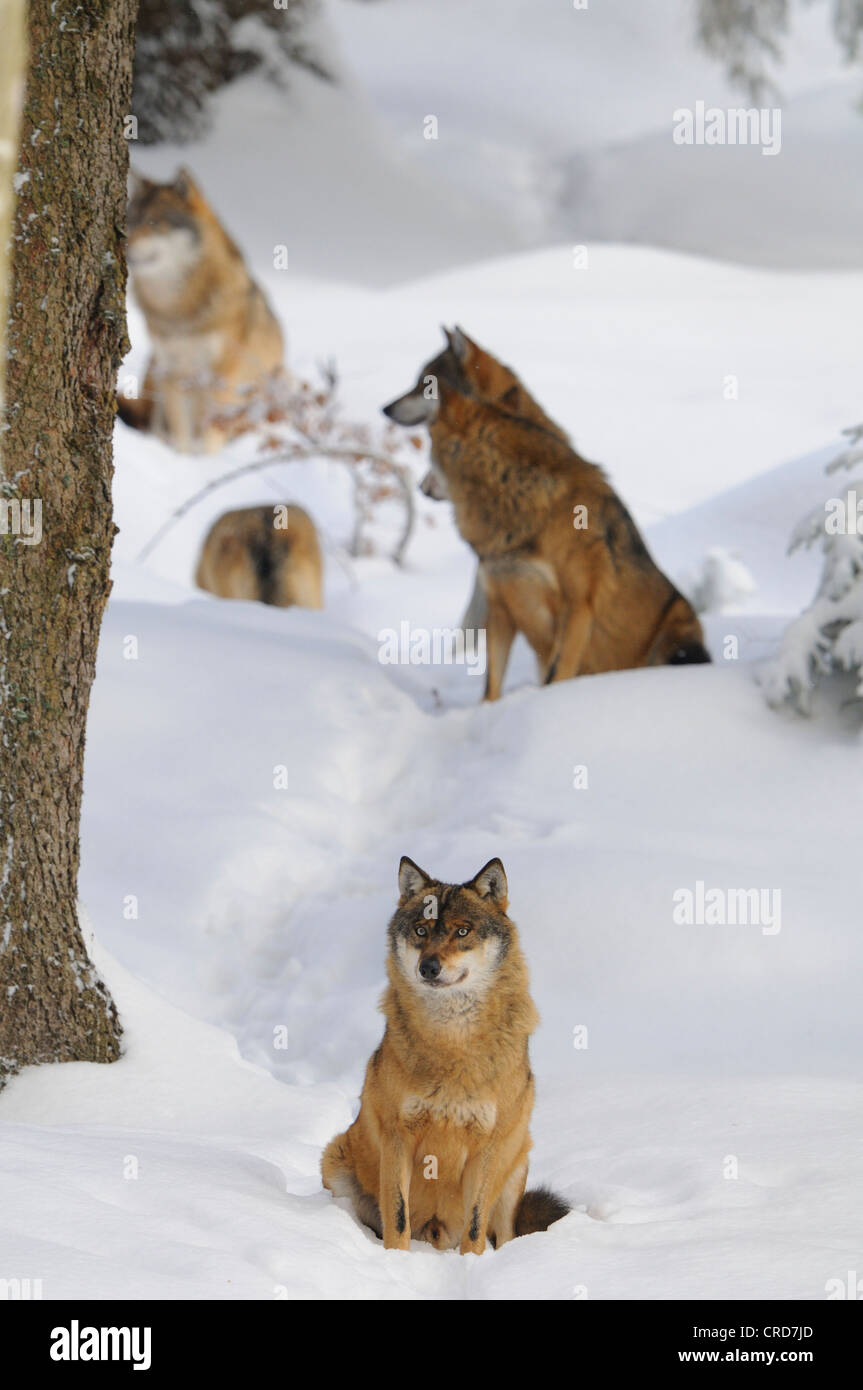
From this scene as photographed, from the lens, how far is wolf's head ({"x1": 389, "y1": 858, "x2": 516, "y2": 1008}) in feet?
10.2

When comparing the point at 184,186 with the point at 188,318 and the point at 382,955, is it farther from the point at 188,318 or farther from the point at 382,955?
the point at 382,955

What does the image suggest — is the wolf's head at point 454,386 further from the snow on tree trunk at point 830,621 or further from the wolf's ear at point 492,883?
the wolf's ear at point 492,883

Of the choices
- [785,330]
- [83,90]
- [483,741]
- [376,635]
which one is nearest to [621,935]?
[483,741]

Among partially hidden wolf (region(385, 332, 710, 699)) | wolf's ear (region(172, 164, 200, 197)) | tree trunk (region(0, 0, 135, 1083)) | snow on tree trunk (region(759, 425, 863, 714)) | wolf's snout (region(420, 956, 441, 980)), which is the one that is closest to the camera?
wolf's snout (region(420, 956, 441, 980))

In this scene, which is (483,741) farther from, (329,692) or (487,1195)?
(487,1195)

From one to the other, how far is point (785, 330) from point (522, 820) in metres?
12.2

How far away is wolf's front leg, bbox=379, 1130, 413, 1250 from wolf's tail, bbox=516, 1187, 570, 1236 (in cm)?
33

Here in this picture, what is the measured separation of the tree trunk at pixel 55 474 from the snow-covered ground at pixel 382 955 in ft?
1.21

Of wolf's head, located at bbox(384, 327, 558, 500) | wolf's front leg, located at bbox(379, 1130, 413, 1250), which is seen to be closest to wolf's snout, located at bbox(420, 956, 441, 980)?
wolf's front leg, located at bbox(379, 1130, 413, 1250)

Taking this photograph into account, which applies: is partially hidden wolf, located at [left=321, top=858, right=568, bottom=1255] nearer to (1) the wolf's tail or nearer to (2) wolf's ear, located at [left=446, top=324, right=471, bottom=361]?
(1) the wolf's tail

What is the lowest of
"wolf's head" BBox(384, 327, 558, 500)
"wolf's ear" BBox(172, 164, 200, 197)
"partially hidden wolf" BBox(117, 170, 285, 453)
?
"wolf's head" BBox(384, 327, 558, 500)

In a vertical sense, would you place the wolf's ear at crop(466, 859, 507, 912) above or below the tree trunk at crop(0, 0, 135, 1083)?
below

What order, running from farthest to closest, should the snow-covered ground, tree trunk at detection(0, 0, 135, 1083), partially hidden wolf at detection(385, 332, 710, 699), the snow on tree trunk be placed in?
partially hidden wolf at detection(385, 332, 710, 699) → the snow on tree trunk → tree trunk at detection(0, 0, 135, 1083) → the snow-covered ground

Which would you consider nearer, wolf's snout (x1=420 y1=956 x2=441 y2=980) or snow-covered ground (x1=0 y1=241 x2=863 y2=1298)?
snow-covered ground (x1=0 y1=241 x2=863 y2=1298)
